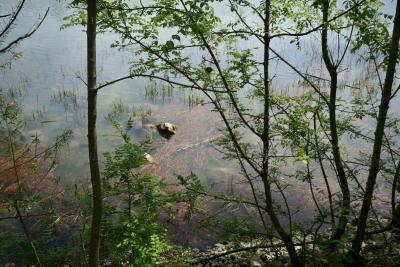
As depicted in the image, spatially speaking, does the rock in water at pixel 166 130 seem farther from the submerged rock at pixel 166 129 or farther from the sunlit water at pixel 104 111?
the sunlit water at pixel 104 111

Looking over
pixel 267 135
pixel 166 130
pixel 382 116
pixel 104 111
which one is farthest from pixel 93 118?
pixel 104 111

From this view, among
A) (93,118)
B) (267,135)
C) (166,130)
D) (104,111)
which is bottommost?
(166,130)

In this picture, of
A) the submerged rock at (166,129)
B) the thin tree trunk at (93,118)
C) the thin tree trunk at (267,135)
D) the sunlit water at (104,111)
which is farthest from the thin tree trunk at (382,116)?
the submerged rock at (166,129)

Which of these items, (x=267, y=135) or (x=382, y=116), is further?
(x=267, y=135)

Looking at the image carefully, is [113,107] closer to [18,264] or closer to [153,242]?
[18,264]

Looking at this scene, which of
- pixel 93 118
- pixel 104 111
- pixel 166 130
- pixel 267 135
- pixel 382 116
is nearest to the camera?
pixel 93 118

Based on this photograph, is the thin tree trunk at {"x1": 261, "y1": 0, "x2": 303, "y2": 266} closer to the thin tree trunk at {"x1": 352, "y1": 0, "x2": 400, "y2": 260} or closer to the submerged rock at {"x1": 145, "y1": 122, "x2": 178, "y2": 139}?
the thin tree trunk at {"x1": 352, "y1": 0, "x2": 400, "y2": 260}

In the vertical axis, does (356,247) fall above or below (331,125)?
below

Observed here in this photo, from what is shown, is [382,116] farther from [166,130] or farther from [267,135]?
[166,130]

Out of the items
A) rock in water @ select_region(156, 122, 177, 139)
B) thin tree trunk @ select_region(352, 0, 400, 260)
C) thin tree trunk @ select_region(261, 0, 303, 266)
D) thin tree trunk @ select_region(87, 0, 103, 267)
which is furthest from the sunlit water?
thin tree trunk @ select_region(87, 0, 103, 267)

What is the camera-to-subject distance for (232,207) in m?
10.7

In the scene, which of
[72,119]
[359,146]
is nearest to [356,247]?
[359,146]

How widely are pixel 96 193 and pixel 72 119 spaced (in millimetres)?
12709

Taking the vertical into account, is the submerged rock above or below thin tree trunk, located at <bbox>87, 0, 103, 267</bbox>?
below
